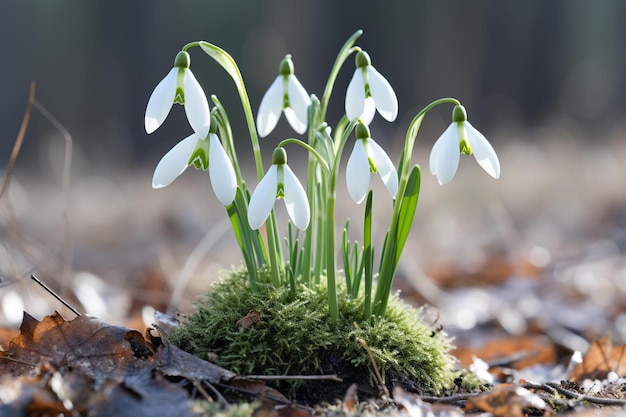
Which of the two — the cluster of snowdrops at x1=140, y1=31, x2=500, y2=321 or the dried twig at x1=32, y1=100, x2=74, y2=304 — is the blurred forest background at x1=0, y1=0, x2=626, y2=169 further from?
the cluster of snowdrops at x1=140, y1=31, x2=500, y2=321

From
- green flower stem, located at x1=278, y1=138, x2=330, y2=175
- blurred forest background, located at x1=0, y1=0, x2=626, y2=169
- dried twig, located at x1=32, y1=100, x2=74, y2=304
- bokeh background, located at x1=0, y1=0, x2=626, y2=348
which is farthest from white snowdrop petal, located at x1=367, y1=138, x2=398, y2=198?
blurred forest background, located at x1=0, y1=0, x2=626, y2=169

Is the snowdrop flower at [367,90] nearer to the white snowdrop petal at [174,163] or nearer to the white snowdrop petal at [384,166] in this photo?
the white snowdrop petal at [384,166]

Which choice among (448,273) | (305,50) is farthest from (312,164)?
(305,50)

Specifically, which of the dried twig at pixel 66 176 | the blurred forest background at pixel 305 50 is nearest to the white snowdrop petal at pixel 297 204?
the dried twig at pixel 66 176

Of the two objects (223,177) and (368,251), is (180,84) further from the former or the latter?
(368,251)

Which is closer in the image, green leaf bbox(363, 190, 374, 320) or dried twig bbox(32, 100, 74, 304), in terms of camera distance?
green leaf bbox(363, 190, 374, 320)

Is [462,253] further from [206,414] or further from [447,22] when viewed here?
[447,22]
